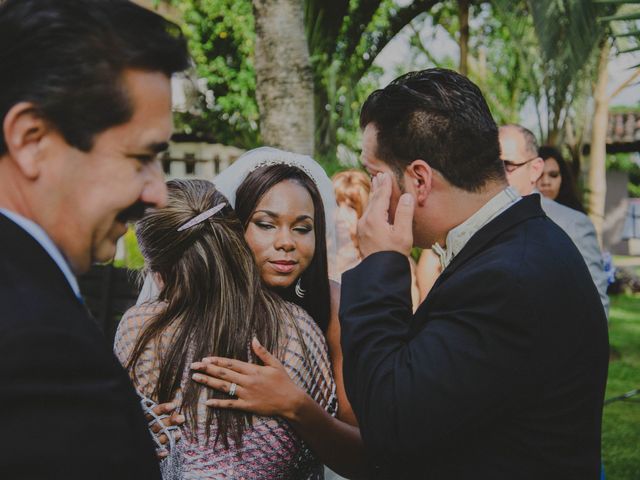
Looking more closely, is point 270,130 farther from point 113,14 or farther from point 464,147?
point 113,14

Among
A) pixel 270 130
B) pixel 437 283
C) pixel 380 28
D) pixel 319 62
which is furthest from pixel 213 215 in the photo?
pixel 380 28

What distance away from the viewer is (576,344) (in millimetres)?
1538

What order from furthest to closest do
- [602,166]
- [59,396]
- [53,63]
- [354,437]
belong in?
[602,166] → [354,437] → [53,63] → [59,396]

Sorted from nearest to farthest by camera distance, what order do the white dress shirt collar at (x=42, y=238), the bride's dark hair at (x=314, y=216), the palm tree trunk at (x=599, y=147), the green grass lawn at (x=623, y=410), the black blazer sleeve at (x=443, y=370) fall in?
1. the white dress shirt collar at (x=42, y=238)
2. the black blazer sleeve at (x=443, y=370)
3. the bride's dark hair at (x=314, y=216)
4. the green grass lawn at (x=623, y=410)
5. the palm tree trunk at (x=599, y=147)

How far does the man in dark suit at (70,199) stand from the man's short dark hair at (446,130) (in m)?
0.80

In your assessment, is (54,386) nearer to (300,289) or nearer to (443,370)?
(443,370)

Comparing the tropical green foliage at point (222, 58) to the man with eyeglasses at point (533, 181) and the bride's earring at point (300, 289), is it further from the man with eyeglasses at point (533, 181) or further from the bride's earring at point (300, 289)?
the bride's earring at point (300, 289)

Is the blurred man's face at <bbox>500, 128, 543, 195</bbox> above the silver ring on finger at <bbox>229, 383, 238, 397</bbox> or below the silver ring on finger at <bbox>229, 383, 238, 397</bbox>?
above

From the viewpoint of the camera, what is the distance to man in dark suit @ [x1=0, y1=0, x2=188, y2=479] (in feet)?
2.74

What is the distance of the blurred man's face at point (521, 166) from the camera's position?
4242 millimetres

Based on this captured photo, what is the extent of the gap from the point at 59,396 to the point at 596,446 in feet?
4.56

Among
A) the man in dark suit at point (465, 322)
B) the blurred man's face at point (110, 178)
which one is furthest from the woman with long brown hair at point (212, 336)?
the blurred man's face at point (110, 178)

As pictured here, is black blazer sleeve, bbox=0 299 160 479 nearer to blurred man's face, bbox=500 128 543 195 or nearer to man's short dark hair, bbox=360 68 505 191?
man's short dark hair, bbox=360 68 505 191

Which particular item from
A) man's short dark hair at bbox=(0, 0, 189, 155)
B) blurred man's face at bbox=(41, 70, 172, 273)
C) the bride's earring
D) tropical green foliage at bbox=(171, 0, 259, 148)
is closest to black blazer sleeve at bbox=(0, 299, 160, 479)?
blurred man's face at bbox=(41, 70, 172, 273)
